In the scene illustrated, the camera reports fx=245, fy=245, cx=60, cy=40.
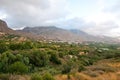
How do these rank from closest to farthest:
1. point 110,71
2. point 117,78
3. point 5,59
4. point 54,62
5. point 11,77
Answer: point 11,77 → point 117,78 → point 110,71 → point 5,59 → point 54,62

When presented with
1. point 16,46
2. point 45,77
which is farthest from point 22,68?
point 16,46

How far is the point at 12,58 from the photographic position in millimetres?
42000

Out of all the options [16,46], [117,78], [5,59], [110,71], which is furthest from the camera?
[16,46]

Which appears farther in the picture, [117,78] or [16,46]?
[16,46]

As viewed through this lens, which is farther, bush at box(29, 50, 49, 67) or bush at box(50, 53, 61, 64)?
bush at box(50, 53, 61, 64)

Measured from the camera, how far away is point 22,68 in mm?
29172

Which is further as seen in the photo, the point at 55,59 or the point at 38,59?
the point at 55,59

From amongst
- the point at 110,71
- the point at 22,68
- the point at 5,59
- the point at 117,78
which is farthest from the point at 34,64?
the point at 117,78

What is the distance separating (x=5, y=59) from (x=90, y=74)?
74.3ft

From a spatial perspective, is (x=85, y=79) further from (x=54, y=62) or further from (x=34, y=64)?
(x=54, y=62)

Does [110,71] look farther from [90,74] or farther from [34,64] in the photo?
A: [34,64]

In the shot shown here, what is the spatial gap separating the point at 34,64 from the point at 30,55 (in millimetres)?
3107

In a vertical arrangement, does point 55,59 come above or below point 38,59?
below

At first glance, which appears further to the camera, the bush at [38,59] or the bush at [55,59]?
the bush at [55,59]
